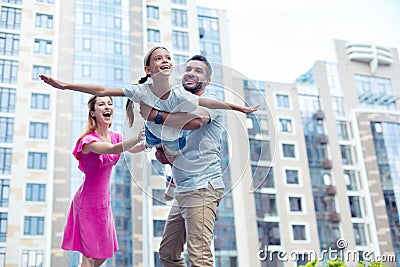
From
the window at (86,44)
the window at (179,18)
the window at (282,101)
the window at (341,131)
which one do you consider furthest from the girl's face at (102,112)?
the window at (341,131)

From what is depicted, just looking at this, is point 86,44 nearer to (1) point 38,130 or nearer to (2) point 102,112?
(1) point 38,130

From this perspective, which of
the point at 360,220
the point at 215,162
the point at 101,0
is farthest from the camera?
the point at 360,220

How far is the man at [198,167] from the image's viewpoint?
108cm

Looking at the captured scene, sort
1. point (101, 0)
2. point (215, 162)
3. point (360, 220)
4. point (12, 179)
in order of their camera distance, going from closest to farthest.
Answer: point (215, 162) < point (12, 179) < point (101, 0) < point (360, 220)

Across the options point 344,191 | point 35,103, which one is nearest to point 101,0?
point 35,103

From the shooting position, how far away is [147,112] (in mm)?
1093

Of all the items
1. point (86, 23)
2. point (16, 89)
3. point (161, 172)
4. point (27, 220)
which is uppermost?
point (86, 23)

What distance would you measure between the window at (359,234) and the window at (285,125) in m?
1.49

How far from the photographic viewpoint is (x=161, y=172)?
1.19 m

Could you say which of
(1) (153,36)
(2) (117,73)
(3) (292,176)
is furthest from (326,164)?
(2) (117,73)

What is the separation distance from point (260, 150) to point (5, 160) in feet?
9.75

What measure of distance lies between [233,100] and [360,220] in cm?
596

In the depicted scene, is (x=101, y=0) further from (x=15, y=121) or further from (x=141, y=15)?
(x=15, y=121)

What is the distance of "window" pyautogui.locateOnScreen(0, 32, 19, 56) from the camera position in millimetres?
3904
